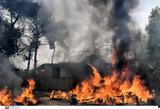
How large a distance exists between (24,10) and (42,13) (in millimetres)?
463

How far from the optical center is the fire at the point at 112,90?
374 inches

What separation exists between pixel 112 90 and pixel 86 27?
5.76 feet

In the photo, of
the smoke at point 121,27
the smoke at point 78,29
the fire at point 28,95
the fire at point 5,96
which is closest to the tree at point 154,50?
the smoke at point 121,27

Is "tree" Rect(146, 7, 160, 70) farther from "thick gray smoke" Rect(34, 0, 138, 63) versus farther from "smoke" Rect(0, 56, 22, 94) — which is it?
"smoke" Rect(0, 56, 22, 94)

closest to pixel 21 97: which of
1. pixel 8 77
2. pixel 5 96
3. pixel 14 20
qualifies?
pixel 5 96

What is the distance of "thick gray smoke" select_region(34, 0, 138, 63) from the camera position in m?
9.58

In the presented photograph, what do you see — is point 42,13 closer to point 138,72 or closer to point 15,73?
point 15,73

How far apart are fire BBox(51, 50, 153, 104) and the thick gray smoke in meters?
0.44

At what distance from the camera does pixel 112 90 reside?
9.55 metres

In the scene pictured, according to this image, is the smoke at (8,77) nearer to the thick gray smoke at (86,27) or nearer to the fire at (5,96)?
the fire at (5,96)

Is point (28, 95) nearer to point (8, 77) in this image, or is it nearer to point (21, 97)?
point (21, 97)

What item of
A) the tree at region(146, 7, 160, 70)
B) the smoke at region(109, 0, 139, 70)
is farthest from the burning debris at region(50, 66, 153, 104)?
the tree at region(146, 7, 160, 70)

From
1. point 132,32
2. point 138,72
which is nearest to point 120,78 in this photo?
point 138,72

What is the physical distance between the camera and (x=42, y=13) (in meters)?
9.50
